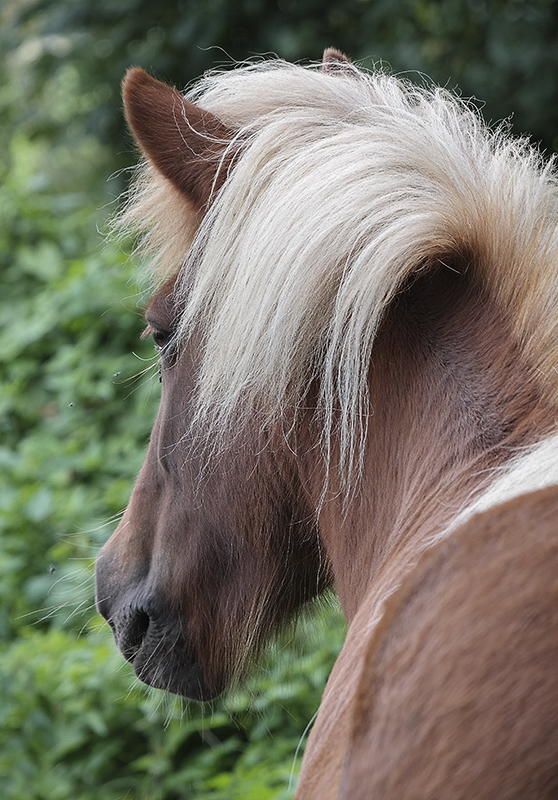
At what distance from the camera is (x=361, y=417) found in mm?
1261

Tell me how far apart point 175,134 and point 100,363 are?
2.78 metres

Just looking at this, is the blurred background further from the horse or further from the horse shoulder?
the horse shoulder

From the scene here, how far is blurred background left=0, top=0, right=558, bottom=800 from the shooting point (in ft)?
9.22

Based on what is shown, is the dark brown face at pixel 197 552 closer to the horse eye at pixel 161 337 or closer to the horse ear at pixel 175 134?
the horse eye at pixel 161 337

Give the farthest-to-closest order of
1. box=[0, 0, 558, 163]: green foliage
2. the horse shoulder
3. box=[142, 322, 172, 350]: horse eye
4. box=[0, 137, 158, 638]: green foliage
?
box=[0, 0, 558, 163]: green foliage < box=[0, 137, 158, 638]: green foliage < box=[142, 322, 172, 350]: horse eye < the horse shoulder

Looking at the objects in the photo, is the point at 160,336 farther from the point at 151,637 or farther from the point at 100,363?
the point at 100,363

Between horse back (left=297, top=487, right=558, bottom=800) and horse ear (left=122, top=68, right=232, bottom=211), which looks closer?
horse back (left=297, top=487, right=558, bottom=800)

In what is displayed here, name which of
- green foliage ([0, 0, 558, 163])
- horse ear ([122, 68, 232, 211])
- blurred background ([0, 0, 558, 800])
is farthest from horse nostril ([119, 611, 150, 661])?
green foliage ([0, 0, 558, 163])

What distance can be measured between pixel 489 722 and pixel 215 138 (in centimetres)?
102

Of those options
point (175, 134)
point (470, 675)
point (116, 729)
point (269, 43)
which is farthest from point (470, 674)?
point (269, 43)

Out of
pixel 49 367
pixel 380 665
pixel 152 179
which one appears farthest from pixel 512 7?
pixel 380 665

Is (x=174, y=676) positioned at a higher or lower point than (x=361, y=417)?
lower

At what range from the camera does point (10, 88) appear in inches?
233

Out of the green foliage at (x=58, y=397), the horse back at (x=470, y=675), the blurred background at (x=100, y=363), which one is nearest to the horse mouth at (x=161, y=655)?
the blurred background at (x=100, y=363)
